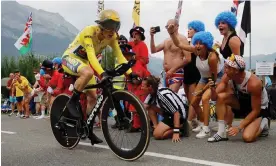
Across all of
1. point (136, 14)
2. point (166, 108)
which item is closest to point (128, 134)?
point (166, 108)

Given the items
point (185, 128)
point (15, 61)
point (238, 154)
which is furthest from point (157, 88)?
point (15, 61)

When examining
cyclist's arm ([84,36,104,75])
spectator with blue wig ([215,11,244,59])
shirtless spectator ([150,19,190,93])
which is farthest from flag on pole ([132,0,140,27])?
cyclist's arm ([84,36,104,75])

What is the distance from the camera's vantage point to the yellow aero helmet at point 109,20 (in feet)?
14.6

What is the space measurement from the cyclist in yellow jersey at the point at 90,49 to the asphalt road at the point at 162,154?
630mm

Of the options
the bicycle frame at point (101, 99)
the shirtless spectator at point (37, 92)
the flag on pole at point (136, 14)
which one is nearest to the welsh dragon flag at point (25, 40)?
the shirtless spectator at point (37, 92)

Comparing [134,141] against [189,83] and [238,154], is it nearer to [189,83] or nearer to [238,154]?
[238,154]

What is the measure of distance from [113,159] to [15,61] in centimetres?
4543

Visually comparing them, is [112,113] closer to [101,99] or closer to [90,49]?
[101,99]

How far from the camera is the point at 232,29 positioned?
5801 mm

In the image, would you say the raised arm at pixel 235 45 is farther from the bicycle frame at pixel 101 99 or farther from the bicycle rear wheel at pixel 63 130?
the bicycle rear wheel at pixel 63 130

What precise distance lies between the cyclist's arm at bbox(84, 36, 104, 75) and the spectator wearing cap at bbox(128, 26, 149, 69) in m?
2.61

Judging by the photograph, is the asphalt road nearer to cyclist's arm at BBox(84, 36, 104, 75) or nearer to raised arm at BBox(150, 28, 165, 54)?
cyclist's arm at BBox(84, 36, 104, 75)

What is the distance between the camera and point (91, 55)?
14.7ft

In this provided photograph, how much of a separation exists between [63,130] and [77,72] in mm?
940
